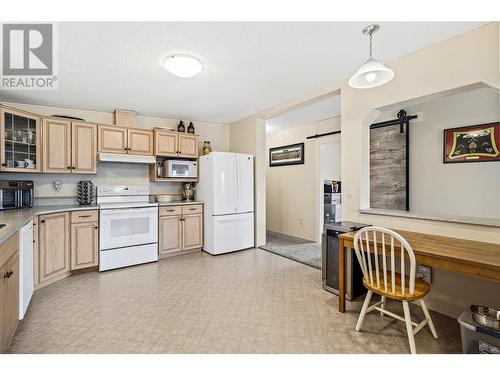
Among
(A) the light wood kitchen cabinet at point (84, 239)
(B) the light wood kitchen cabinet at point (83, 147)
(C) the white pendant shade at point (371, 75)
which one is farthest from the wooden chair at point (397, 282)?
(B) the light wood kitchen cabinet at point (83, 147)

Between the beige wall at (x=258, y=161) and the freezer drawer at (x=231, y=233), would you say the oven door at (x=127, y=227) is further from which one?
Answer: the beige wall at (x=258, y=161)

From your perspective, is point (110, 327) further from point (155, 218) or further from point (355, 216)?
point (355, 216)

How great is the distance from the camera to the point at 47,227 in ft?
9.23

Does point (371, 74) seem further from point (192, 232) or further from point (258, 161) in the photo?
point (192, 232)

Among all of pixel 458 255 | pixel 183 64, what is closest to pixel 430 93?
pixel 458 255

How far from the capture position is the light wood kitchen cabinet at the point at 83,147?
11.3 ft

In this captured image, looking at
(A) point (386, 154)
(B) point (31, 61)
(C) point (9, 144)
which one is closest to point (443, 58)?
(A) point (386, 154)

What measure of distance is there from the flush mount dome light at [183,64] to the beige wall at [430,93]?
5.38 ft

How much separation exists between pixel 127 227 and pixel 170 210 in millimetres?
662

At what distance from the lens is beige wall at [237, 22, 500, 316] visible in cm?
189

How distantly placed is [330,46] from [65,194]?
3.97 m

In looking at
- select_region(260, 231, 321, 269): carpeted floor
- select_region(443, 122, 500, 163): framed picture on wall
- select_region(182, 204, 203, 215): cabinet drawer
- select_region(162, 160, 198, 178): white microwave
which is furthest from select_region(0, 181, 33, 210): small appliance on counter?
select_region(443, 122, 500, 163): framed picture on wall

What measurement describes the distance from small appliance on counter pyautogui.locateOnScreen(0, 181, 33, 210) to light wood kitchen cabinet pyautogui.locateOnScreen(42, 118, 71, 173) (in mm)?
312
